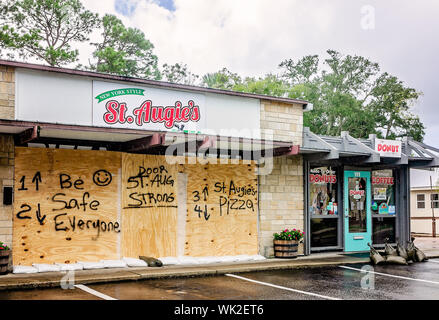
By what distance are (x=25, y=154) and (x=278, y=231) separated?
684 cm

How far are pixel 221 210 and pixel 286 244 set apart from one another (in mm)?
1940

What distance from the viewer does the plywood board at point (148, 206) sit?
37.8 feet

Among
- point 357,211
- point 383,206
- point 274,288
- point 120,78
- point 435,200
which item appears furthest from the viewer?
point 435,200

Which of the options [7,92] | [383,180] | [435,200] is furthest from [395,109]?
[7,92]

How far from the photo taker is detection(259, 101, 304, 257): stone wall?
13.5m

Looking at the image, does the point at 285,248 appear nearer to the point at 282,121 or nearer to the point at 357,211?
the point at 282,121

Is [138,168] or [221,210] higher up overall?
[138,168]

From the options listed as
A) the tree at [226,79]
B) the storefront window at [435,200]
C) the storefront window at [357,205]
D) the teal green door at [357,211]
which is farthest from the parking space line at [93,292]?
the tree at [226,79]

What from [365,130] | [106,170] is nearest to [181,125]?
[106,170]

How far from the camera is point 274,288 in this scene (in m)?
9.05

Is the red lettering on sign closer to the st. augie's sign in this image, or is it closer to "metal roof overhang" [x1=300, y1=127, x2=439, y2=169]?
"metal roof overhang" [x1=300, y1=127, x2=439, y2=169]

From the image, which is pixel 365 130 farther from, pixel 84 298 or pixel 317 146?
pixel 84 298

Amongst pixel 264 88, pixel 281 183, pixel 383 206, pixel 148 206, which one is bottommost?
pixel 383 206

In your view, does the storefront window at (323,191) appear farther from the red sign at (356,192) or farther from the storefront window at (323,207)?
the red sign at (356,192)
